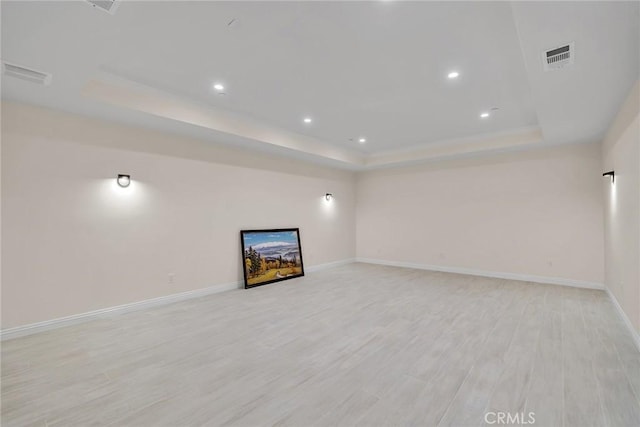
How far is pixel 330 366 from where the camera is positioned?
257cm

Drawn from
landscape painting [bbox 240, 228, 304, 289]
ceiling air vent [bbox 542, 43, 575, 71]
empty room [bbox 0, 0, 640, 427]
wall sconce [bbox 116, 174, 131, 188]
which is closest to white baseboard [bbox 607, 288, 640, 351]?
empty room [bbox 0, 0, 640, 427]

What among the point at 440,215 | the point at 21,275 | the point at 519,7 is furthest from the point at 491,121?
the point at 21,275

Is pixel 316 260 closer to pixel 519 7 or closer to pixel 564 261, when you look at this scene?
pixel 564 261

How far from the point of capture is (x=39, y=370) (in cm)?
254

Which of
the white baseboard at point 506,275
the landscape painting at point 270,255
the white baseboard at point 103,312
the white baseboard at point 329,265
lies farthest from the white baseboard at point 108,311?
the white baseboard at point 506,275

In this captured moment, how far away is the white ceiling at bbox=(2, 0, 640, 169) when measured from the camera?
85.7 inches

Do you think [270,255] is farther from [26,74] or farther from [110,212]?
[26,74]

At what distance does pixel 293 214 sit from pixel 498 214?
4540 millimetres

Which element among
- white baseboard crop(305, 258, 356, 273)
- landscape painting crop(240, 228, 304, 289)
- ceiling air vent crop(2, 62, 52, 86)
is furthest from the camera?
white baseboard crop(305, 258, 356, 273)

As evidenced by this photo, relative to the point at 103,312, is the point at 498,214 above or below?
above

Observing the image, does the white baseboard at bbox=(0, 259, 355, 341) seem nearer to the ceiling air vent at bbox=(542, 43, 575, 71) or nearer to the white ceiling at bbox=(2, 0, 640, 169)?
the white ceiling at bbox=(2, 0, 640, 169)

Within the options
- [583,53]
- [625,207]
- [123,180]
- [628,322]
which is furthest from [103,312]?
[625,207]

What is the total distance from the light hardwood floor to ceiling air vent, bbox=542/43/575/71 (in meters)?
2.71

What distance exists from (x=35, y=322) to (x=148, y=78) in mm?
3199
